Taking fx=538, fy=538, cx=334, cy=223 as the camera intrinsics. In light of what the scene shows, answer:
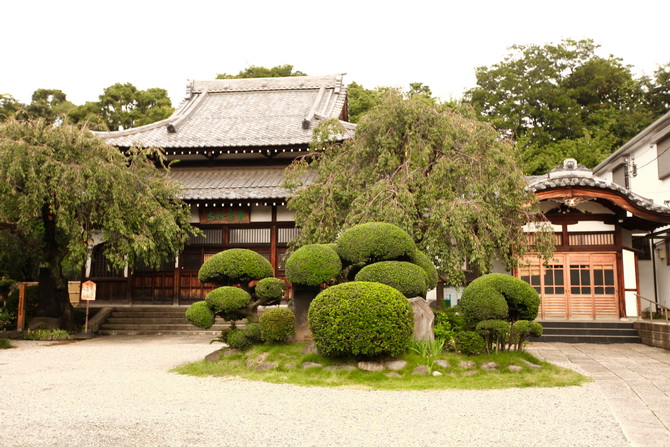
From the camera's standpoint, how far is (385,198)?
11.3m

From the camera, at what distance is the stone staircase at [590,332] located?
1412cm

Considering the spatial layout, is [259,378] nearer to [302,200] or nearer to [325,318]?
[325,318]

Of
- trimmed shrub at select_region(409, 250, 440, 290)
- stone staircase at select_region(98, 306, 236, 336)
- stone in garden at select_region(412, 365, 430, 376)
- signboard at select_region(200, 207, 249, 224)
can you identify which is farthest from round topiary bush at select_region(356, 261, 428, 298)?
signboard at select_region(200, 207, 249, 224)

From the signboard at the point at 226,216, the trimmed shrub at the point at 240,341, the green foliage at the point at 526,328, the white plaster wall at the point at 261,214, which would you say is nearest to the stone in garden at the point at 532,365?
the green foliage at the point at 526,328

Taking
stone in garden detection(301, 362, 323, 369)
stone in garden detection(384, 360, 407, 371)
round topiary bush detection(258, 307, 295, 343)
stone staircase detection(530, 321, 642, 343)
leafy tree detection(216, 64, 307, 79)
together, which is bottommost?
stone staircase detection(530, 321, 642, 343)

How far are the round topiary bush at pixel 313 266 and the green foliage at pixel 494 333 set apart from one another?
257 cm

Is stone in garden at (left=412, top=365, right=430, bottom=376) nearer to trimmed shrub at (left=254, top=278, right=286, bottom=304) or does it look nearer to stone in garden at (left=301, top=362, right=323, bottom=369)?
stone in garden at (left=301, top=362, right=323, bottom=369)

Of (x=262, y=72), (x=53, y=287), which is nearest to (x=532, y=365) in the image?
(x=53, y=287)

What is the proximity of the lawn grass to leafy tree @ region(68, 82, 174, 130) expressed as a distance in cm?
2716

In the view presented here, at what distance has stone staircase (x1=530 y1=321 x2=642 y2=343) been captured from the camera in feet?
46.3

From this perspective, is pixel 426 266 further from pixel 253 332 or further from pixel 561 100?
pixel 561 100

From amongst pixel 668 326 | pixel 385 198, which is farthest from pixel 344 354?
pixel 668 326

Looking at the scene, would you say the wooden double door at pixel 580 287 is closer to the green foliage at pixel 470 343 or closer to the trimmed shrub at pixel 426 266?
the trimmed shrub at pixel 426 266

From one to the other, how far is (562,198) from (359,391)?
10398 millimetres
